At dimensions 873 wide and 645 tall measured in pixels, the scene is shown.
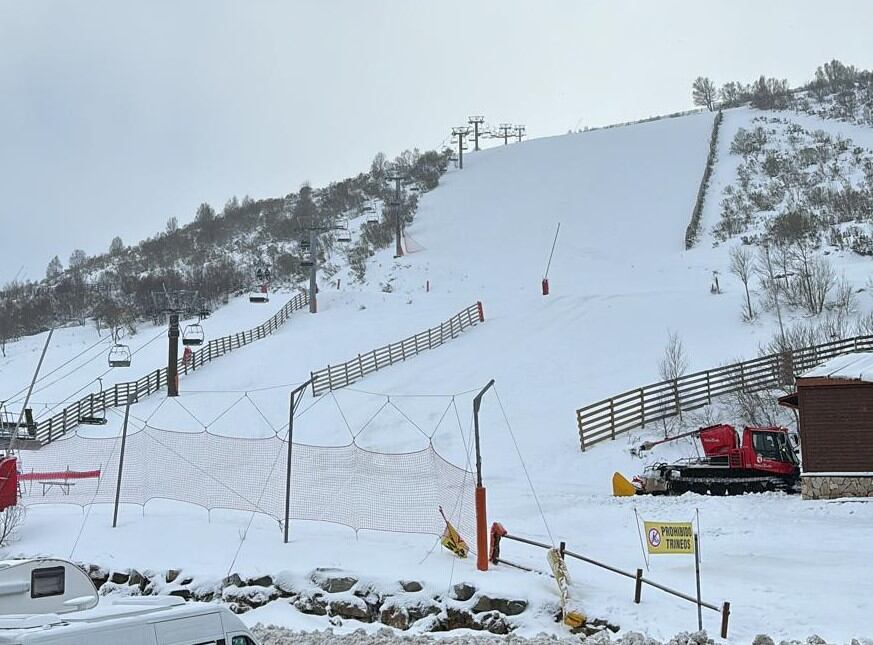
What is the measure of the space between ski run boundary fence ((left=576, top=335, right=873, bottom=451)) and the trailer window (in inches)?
761

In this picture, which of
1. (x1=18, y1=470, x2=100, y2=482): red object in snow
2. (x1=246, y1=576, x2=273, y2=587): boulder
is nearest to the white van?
(x1=246, y1=576, x2=273, y2=587): boulder

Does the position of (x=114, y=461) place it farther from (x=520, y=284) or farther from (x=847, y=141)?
(x=847, y=141)

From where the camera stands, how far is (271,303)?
204 feet

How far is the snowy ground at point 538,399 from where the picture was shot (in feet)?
47.3

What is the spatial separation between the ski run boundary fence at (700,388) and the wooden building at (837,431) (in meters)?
7.24

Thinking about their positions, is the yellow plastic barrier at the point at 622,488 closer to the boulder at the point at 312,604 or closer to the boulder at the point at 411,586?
the boulder at the point at 411,586

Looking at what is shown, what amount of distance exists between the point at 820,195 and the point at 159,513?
5326 centimetres

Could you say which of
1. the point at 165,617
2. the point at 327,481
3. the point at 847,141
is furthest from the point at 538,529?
the point at 847,141

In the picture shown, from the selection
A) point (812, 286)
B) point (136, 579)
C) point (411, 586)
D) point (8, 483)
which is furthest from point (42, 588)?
point (812, 286)

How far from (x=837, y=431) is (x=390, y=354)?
74.0 ft

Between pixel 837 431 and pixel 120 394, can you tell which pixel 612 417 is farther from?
pixel 120 394

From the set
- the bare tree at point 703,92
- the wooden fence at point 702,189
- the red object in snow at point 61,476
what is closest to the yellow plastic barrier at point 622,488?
the red object in snow at point 61,476

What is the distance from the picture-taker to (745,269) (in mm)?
44156

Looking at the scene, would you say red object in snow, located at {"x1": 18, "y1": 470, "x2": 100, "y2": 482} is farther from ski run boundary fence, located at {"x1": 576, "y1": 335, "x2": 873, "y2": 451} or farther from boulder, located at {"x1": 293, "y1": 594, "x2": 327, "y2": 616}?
ski run boundary fence, located at {"x1": 576, "y1": 335, "x2": 873, "y2": 451}
